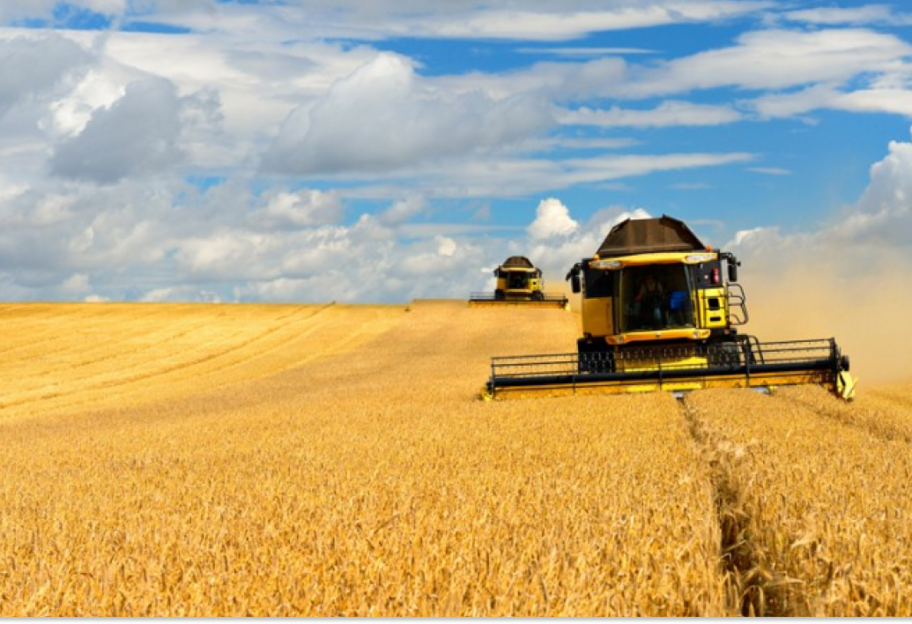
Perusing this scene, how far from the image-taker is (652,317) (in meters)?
20.0

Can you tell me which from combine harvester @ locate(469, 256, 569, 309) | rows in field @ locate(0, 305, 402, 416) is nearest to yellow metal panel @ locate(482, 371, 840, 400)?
rows in field @ locate(0, 305, 402, 416)

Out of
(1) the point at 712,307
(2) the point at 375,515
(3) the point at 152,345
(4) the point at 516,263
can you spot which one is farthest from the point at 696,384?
(4) the point at 516,263

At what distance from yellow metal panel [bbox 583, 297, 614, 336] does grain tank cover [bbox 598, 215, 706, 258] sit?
3.09ft

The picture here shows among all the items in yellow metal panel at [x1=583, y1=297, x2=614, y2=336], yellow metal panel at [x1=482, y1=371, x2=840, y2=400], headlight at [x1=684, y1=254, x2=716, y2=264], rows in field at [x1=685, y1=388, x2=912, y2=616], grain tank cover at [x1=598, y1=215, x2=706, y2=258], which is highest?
grain tank cover at [x1=598, y1=215, x2=706, y2=258]

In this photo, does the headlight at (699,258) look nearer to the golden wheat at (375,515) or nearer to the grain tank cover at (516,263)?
the golden wheat at (375,515)

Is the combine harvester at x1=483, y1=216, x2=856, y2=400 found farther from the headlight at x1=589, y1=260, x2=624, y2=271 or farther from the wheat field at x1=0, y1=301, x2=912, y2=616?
the wheat field at x1=0, y1=301, x2=912, y2=616

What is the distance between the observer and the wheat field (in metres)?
4.70

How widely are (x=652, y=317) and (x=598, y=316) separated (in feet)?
3.86

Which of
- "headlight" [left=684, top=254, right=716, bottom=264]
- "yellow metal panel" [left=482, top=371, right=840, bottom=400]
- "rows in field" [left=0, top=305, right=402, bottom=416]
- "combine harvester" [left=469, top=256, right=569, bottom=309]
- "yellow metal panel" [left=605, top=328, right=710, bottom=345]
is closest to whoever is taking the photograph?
"yellow metal panel" [left=482, top=371, right=840, bottom=400]

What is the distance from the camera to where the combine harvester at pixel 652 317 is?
19156 mm

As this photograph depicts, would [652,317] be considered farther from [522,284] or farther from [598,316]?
[522,284]

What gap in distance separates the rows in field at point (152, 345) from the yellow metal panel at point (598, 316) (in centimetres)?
1392

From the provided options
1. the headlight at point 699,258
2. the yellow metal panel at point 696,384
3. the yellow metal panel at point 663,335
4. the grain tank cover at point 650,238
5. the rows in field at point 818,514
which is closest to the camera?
the rows in field at point 818,514

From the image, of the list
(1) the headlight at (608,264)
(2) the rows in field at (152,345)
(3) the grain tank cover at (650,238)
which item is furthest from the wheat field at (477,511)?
(2) the rows in field at (152,345)
